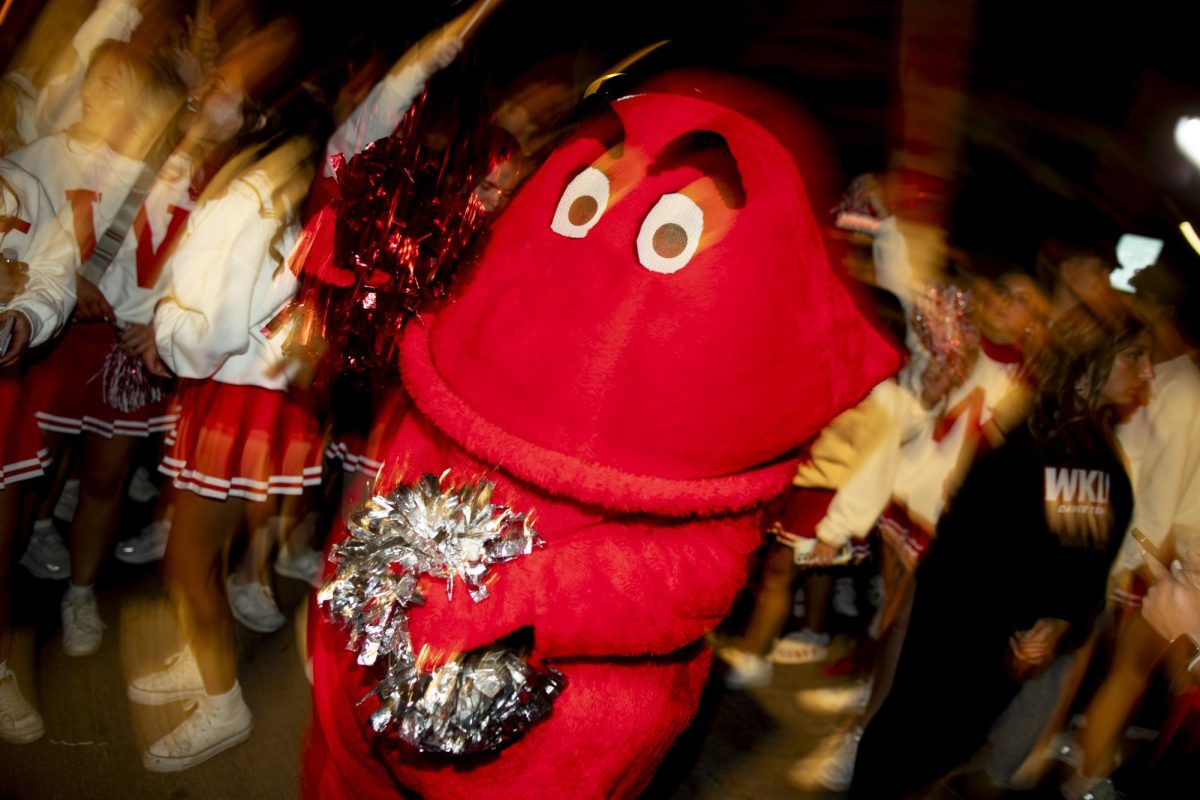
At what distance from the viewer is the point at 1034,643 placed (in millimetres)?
2219

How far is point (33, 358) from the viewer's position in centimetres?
229

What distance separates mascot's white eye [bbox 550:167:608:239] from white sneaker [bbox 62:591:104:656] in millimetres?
2304

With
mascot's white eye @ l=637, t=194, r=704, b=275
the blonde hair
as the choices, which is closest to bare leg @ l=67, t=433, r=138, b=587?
the blonde hair

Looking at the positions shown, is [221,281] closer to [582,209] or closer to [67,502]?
[582,209]

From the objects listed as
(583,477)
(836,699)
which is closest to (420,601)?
(583,477)

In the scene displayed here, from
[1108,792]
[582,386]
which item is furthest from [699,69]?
[1108,792]

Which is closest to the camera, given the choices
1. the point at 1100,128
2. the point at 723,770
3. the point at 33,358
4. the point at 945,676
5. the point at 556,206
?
the point at 556,206

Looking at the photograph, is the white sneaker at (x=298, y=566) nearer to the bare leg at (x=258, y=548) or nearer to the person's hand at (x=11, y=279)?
the bare leg at (x=258, y=548)

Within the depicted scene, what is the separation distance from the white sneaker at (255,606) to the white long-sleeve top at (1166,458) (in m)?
3.03

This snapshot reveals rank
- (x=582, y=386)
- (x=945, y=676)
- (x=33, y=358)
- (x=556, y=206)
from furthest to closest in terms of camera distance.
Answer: (x=33, y=358) < (x=945, y=676) < (x=556, y=206) < (x=582, y=386)

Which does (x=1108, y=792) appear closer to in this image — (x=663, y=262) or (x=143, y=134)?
(x=663, y=262)

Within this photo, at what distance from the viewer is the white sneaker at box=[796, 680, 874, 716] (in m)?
3.14

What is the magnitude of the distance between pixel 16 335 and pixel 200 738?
48.6 inches

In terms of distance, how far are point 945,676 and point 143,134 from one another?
302cm
